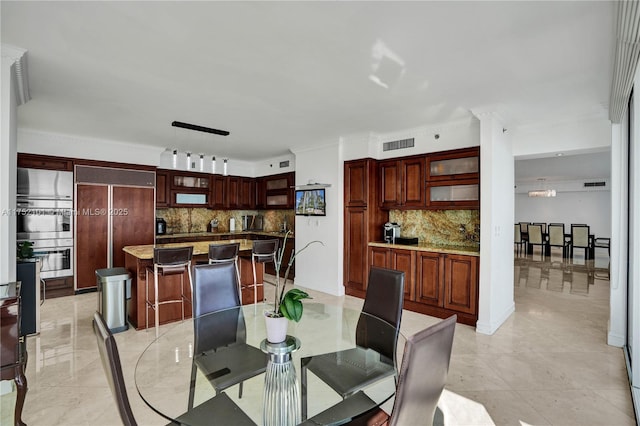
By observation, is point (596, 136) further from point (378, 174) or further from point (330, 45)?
point (330, 45)

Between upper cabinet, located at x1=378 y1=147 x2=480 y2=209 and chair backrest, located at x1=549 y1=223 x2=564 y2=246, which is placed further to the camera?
chair backrest, located at x1=549 y1=223 x2=564 y2=246

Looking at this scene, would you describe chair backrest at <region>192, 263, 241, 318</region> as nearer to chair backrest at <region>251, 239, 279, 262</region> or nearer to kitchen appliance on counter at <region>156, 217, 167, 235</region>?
chair backrest at <region>251, 239, 279, 262</region>

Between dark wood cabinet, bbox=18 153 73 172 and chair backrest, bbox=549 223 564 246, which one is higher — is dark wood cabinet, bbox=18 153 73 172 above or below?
above

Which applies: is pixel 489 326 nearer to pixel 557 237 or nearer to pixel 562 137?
pixel 562 137

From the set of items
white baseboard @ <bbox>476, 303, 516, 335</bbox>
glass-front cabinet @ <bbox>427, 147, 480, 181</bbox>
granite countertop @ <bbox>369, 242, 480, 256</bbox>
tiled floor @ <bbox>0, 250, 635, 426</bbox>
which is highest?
glass-front cabinet @ <bbox>427, 147, 480, 181</bbox>

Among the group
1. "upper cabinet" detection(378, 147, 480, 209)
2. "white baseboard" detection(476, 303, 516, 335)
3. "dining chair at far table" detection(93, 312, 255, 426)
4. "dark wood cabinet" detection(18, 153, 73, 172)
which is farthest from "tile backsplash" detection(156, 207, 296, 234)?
"dining chair at far table" detection(93, 312, 255, 426)

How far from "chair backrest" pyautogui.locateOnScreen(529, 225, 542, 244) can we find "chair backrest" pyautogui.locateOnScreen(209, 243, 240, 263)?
31.6 ft

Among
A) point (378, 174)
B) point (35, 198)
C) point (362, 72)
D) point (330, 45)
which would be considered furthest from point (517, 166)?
point (35, 198)

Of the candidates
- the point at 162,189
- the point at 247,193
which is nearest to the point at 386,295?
the point at 162,189

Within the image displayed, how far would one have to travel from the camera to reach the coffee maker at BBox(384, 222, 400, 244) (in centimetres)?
506

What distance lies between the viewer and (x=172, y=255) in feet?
11.7

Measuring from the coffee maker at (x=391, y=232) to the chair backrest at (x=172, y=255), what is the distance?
2.99 metres

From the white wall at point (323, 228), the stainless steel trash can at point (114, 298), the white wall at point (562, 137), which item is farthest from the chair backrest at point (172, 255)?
the white wall at point (562, 137)

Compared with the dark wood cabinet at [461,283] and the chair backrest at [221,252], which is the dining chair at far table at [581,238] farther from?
the chair backrest at [221,252]
